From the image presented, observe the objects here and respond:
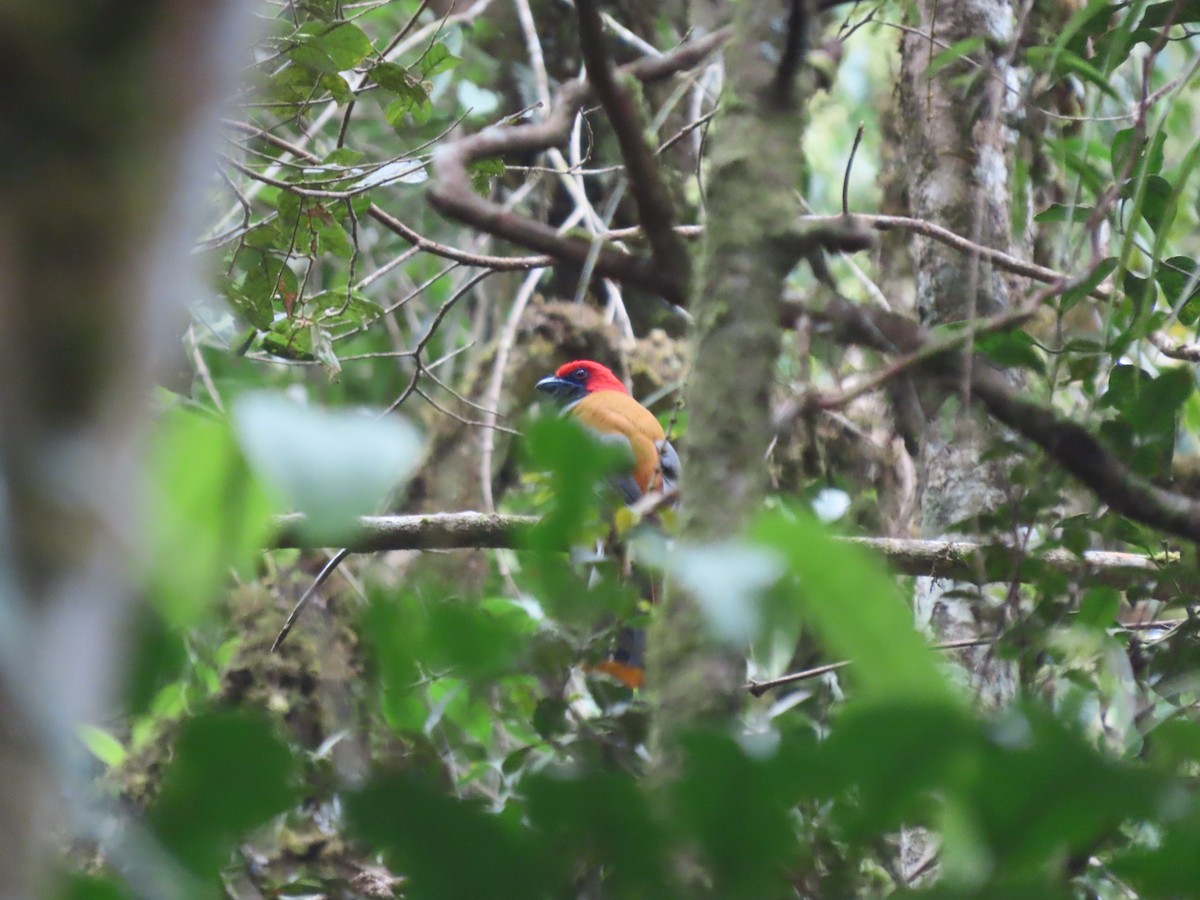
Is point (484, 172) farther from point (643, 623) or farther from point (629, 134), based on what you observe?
point (629, 134)

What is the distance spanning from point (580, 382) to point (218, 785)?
434cm

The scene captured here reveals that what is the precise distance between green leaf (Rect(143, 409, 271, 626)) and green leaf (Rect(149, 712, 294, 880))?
0.06m

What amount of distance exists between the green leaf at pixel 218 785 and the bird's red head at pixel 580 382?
422 centimetres

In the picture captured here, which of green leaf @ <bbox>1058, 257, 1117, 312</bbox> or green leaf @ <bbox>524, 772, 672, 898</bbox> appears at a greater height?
green leaf @ <bbox>524, 772, 672, 898</bbox>

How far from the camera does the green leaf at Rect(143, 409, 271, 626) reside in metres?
0.54

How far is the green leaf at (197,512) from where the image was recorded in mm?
537

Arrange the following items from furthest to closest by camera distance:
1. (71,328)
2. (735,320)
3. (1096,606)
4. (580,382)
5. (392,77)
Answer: (580,382) < (392,77) < (1096,606) < (735,320) < (71,328)

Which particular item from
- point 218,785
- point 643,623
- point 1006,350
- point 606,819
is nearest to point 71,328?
point 218,785

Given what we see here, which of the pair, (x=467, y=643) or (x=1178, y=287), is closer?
(x=467, y=643)

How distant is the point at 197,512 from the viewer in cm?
56

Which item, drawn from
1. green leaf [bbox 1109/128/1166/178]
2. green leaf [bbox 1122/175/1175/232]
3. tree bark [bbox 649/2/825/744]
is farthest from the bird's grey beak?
tree bark [bbox 649/2/825/744]

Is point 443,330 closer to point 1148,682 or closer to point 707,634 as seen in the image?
point 1148,682

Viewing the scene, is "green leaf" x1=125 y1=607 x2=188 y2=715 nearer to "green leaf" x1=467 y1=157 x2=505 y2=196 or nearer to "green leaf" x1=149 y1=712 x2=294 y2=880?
"green leaf" x1=149 y1=712 x2=294 y2=880

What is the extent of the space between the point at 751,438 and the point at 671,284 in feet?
0.80
